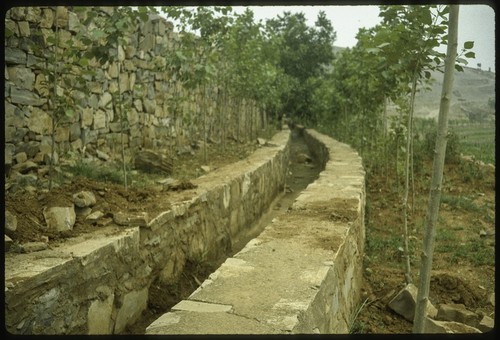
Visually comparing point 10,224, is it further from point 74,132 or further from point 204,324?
point 74,132

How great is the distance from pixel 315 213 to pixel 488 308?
170cm

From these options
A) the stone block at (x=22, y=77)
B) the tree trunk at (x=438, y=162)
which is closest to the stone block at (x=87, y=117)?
the stone block at (x=22, y=77)

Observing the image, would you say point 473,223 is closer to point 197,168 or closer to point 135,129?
point 197,168

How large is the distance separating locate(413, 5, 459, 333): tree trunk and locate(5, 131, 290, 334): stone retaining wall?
199 cm

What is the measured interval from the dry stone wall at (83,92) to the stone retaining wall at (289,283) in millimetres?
2491

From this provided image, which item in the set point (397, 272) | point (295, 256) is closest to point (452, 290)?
point (397, 272)

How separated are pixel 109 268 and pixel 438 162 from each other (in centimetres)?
222

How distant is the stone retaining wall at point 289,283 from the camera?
230 centimetres

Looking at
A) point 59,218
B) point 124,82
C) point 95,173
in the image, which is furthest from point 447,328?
point 124,82

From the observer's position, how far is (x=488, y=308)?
3990mm

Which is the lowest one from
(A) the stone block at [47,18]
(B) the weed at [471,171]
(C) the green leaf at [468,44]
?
(B) the weed at [471,171]

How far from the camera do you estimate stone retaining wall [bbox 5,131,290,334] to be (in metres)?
2.54

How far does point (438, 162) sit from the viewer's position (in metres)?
2.48

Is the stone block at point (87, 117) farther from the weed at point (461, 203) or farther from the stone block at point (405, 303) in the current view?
the weed at point (461, 203)
